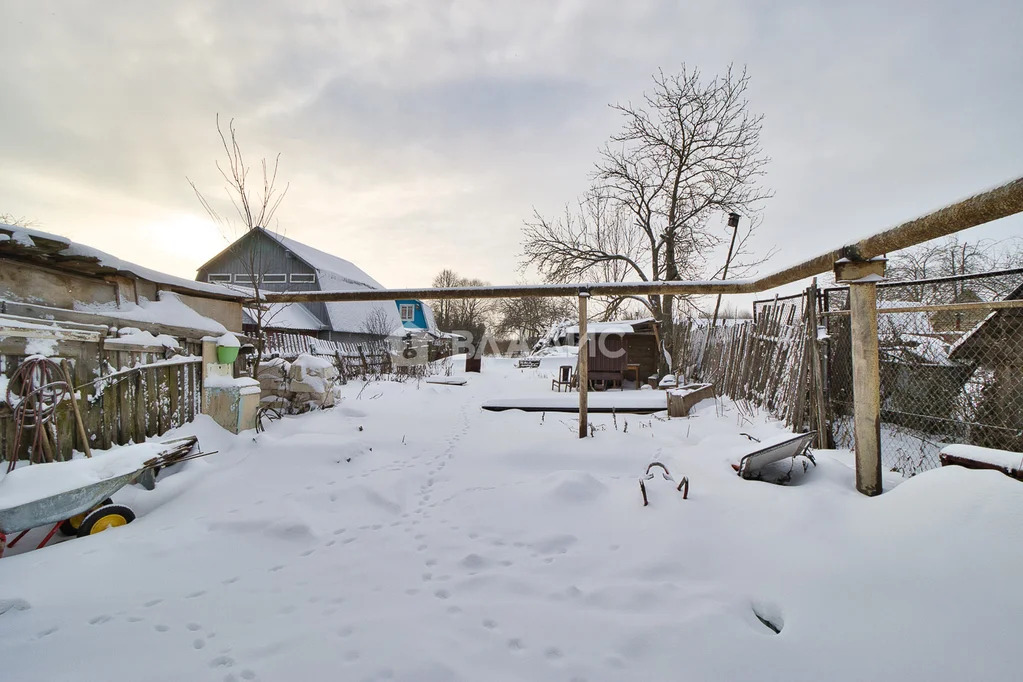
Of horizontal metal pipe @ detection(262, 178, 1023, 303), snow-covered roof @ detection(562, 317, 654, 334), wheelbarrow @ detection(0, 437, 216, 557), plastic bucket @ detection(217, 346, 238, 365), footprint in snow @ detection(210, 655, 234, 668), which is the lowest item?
footprint in snow @ detection(210, 655, 234, 668)

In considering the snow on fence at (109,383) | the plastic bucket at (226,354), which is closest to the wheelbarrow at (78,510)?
the snow on fence at (109,383)

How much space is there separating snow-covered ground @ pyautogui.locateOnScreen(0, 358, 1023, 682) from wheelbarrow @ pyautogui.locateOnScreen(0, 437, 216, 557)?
0.17 metres

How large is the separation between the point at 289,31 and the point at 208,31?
1.08 metres

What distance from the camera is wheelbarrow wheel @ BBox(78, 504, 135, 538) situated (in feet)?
10.1

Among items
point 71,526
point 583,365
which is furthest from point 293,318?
point 71,526

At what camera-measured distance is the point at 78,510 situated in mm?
2900

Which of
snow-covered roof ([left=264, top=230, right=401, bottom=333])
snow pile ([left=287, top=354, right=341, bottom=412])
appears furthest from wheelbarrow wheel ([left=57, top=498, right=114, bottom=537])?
snow-covered roof ([left=264, top=230, right=401, bottom=333])

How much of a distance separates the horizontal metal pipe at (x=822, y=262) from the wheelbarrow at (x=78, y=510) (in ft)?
10.6

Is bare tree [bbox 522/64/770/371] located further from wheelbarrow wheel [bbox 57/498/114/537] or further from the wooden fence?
wheelbarrow wheel [bbox 57/498/114/537]

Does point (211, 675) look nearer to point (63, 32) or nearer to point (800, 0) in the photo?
point (63, 32)

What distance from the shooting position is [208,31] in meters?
5.57

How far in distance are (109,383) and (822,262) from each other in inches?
267

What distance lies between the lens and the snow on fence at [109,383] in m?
3.40

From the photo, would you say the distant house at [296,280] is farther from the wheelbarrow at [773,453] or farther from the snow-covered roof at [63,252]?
the wheelbarrow at [773,453]
